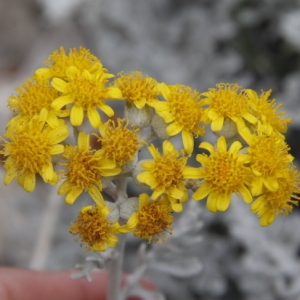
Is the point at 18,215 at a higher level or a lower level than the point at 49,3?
lower

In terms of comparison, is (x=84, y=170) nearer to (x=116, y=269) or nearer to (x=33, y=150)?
(x=33, y=150)

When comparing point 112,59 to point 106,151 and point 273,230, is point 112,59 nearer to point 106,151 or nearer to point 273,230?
point 273,230

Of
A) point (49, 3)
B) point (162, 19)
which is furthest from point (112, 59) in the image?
point (49, 3)

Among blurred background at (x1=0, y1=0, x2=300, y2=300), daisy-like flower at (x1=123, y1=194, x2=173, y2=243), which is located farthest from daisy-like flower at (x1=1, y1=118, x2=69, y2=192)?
blurred background at (x1=0, y1=0, x2=300, y2=300)

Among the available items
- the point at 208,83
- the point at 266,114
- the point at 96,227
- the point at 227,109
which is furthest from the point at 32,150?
the point at 208,83

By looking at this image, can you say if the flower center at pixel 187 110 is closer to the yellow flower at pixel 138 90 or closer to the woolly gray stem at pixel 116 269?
the yellow flower at pixel 138 90

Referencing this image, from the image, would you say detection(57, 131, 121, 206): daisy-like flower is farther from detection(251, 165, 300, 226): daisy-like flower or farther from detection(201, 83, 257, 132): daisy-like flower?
detection(251, 165, 300, 226): daisy-like flower

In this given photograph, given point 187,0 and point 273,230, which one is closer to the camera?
point 273,230
